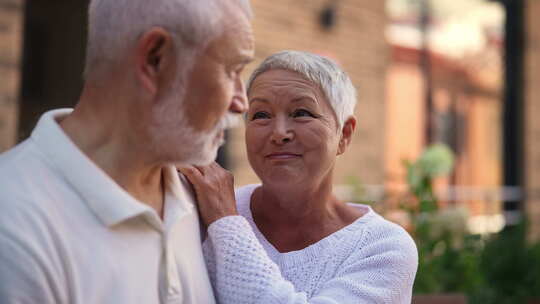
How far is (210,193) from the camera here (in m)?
1.58

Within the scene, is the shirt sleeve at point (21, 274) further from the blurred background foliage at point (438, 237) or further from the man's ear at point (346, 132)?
the blurred background foliage at point (438, 237)

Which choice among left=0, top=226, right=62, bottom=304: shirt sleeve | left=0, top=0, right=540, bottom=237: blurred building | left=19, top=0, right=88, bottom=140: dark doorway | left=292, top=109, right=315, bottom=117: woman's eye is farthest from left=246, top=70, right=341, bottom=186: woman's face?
left=19, top=0, right=88, bottom=140: dark doorway

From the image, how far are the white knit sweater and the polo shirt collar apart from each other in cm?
35

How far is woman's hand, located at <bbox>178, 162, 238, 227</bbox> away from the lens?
1562 millimetres

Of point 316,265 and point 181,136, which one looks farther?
point 316,265

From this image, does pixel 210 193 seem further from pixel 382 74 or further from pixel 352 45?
pixel 382 74

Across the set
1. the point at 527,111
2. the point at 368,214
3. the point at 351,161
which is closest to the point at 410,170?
the point at 368,214

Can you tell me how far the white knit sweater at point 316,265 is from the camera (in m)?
1.48

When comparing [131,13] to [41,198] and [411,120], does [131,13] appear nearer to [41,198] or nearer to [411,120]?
[41,198]

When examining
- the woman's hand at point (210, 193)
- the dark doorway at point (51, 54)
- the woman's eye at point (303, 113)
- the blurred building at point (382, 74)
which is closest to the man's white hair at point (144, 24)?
the woman's hand at point (210, 193)

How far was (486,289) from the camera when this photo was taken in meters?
4.33

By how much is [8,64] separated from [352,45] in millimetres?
3192

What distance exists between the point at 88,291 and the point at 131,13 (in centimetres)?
46

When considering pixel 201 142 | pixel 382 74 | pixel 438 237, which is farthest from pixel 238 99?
pixel 382 74
